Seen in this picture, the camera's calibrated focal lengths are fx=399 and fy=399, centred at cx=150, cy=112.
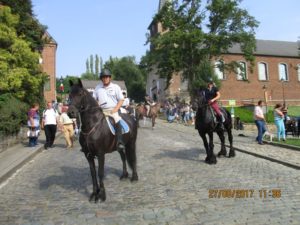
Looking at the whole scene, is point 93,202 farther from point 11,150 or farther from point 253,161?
point 11,150

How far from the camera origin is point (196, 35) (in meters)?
45.6

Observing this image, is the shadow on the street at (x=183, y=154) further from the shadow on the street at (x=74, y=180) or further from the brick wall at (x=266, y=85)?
the brick wall at (x=266, y=85)

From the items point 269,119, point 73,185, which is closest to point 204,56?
point 269,119

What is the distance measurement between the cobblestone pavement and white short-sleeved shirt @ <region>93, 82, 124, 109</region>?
183 cm

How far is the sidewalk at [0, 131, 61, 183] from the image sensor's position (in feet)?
37.1

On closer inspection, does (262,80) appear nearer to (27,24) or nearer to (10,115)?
(27,24)

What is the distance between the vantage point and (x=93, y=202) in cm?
754

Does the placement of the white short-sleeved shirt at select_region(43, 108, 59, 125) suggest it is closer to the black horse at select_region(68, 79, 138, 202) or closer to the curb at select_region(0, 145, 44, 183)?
the curb at select_region(0, 145, 44, 183)

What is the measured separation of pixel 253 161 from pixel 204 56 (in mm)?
37639

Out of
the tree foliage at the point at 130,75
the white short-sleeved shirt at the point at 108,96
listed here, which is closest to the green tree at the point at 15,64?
the white short-sleeved shirt at the point at 108,96

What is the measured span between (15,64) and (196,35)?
976 inches

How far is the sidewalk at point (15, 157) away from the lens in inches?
445

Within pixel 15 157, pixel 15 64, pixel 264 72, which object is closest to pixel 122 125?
pixel 15 157
